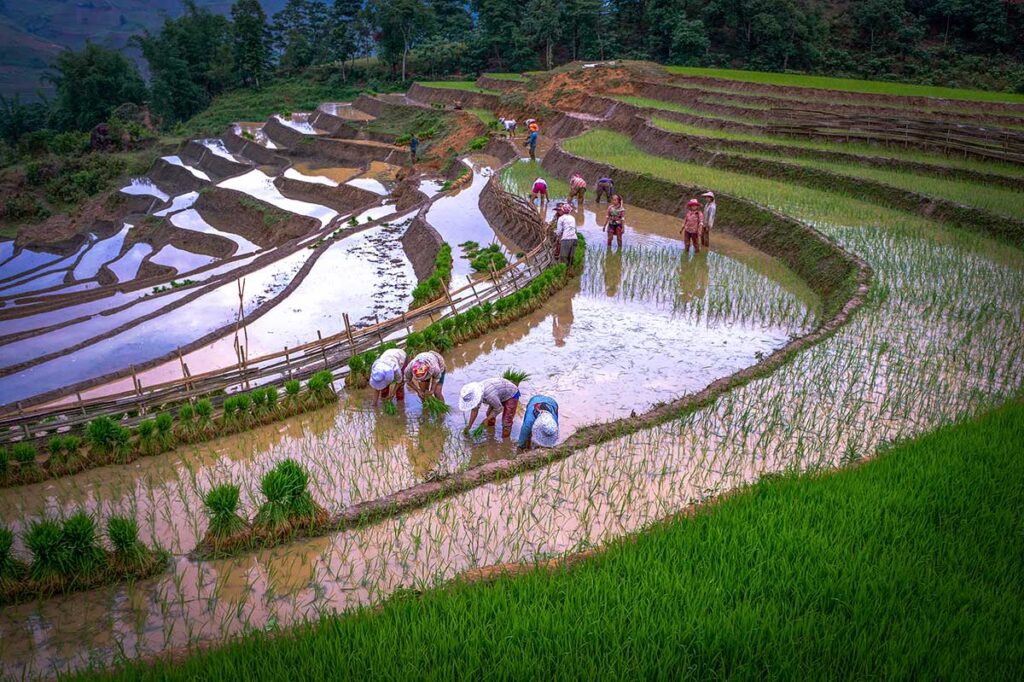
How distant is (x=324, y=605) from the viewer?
4.32 m

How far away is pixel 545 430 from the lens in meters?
6.28

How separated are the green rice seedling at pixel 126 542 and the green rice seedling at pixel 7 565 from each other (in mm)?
582

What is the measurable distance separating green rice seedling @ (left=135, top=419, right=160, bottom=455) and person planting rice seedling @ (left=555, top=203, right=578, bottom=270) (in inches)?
274

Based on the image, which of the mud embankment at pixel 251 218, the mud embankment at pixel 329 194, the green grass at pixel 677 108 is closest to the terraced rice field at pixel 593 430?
the green grass at pixel 677 108

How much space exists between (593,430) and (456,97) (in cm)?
3442

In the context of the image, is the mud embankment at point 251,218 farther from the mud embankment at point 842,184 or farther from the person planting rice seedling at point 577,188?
the mud embankment at point 842,184

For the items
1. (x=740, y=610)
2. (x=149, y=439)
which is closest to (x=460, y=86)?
→ (x=149, y=439)

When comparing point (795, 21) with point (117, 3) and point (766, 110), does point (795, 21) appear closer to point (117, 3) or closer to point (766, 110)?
point (766, 110)

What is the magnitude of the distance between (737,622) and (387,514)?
2833 mm

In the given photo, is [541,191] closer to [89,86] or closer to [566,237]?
[566,237]

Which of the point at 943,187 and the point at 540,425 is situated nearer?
the point at 540,425

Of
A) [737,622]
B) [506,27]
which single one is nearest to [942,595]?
[737,622]

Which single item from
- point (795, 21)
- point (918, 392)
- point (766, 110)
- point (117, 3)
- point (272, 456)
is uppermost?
point (117, 3)

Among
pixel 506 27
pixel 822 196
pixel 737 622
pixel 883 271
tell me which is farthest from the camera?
pixel 506 27
